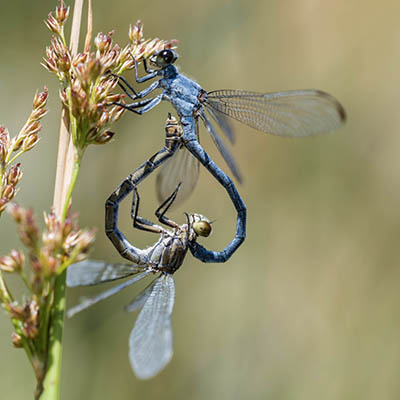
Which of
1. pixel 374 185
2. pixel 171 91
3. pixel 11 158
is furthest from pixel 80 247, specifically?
pixel 374 185

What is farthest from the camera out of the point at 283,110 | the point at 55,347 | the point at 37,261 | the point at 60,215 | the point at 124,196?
the point at 283,110

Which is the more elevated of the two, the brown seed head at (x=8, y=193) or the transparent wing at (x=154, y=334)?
the brown seed head at (x=8, y=193)

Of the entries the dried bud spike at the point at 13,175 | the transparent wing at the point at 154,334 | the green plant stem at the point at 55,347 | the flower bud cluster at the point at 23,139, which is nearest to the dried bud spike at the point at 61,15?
the flower bud cluster at the point at 23,139

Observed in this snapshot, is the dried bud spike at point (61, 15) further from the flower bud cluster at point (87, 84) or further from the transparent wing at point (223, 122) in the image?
the transparent wing at point (223, 122)

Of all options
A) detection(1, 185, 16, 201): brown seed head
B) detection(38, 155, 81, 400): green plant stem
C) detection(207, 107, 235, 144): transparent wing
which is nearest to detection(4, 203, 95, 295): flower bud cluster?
detection(38, 155, 81, 400): green plant stem

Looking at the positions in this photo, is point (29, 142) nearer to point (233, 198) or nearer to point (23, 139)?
point (23, 139)

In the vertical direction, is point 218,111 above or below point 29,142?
above

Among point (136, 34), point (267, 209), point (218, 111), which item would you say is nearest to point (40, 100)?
point (136, 34)
